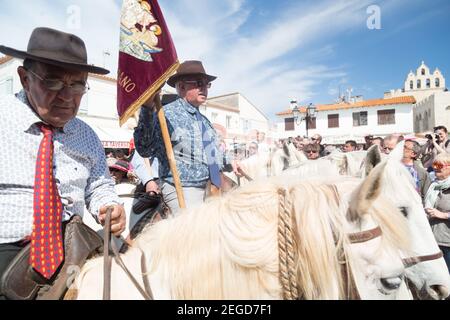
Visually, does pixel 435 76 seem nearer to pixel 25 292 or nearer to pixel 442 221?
pixel 442 221

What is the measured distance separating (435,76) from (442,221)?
4804 centimetres

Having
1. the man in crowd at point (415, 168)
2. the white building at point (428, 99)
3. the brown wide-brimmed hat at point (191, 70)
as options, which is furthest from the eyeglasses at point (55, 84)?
the white building at point (428, 99)

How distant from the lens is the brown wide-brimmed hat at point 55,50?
148 centimetres

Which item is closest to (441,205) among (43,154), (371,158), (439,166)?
(439,166)

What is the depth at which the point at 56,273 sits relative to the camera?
1.37 meters

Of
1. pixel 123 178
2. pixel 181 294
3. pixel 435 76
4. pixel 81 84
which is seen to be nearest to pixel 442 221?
pixel 181 294

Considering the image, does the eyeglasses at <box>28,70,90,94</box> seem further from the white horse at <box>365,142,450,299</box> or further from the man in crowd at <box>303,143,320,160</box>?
the man in crowd at <box>303,143,320,160</box>

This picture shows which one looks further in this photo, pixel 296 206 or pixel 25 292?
pixel 25 292

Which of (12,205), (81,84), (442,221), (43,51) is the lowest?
(442,221)

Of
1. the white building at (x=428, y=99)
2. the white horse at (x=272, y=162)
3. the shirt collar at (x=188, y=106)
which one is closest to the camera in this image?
the shirt collar at (x=188, y=106)

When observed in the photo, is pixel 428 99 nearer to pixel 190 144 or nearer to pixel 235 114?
pixel 235 114

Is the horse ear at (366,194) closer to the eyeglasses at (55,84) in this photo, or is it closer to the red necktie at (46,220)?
the red necktie at (46,220)
